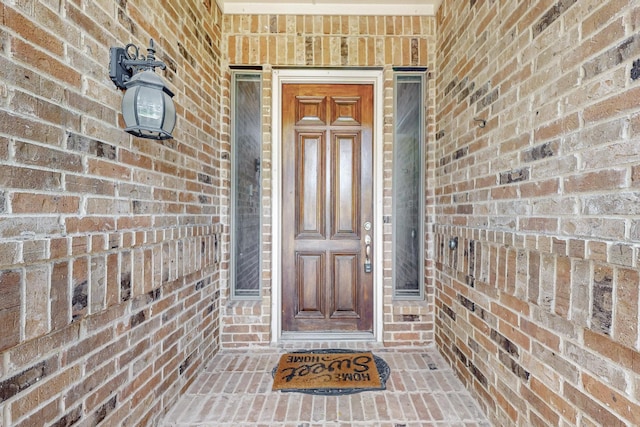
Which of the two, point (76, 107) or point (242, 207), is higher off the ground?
point (76, 107)

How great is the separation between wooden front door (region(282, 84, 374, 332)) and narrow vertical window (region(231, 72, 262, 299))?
0.78ft

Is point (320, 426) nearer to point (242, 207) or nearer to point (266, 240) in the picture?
point (266, 240)

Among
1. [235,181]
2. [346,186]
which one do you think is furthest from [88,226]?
[346,186]

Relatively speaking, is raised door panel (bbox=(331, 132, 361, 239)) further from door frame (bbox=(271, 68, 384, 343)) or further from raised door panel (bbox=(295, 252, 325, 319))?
raised door panel (bbox=(295, 252, 325, 319))

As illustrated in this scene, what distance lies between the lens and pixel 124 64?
50.8 inches

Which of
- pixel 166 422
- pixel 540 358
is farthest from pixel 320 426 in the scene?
pixel 540 358

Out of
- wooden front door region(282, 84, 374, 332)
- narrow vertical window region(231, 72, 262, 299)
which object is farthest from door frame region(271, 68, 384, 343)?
narrow vertical window region(231, 72, 262, 299)

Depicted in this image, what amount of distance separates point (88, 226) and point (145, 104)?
545mm

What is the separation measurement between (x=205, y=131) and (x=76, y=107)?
1137mm

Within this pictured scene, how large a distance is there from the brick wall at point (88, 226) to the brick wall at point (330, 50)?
0.59m

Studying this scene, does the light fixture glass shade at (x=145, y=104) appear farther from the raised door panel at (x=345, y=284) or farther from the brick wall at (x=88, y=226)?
the raised door panel at (x=345, y=284)

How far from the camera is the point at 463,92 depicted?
6.54 ft

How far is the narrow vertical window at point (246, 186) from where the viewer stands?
2.59m

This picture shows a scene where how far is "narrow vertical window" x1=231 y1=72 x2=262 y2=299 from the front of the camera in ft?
8.48
